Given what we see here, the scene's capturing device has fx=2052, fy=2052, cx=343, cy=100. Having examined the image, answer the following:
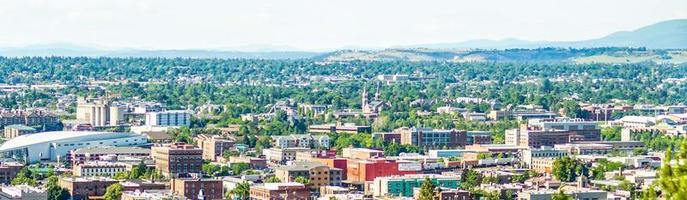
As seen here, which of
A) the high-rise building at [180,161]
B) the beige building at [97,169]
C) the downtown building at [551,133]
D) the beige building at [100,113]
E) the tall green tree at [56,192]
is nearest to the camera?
the tall green tree at [56,192]

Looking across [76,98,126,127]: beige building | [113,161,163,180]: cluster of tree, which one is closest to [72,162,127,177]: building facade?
[113,161,163,180]: cluster of tree

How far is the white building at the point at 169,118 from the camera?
3238 inches

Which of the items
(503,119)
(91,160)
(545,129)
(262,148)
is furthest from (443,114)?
(91,160)

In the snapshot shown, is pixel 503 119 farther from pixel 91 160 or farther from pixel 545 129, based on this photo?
pixel 91 160

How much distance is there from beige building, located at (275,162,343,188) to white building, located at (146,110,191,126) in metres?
26.0

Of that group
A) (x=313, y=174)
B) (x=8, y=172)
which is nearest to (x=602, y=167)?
(x=313, y=174)

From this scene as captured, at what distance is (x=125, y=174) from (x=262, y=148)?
14.0 m

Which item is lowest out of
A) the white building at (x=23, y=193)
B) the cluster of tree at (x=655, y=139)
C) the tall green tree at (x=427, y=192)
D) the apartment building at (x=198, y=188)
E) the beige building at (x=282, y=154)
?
the beige building at (x=282, y=154)

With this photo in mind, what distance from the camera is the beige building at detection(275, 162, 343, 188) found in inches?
2176

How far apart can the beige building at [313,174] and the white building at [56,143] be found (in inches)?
484

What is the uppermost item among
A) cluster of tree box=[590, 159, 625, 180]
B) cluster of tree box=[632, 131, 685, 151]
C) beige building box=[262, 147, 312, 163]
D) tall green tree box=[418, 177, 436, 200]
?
tall green tree box=[418, 177, 436, 200]

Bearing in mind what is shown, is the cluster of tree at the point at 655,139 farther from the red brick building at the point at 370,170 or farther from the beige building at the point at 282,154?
the red brick building at the point at 370,170

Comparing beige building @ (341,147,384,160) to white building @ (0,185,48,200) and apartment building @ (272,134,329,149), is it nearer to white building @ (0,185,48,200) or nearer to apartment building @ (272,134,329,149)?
apartment building @ (272,134,329,149)

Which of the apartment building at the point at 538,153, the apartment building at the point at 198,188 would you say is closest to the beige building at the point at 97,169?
the apartment building at the point at 198,188
